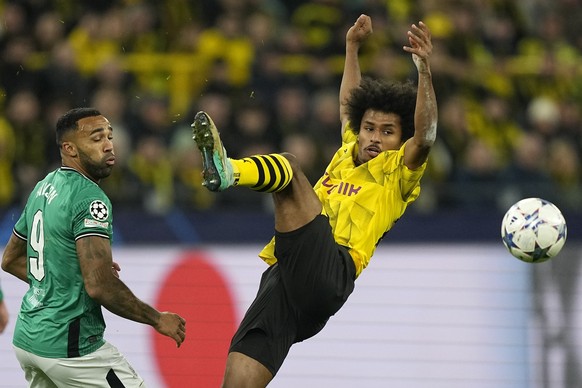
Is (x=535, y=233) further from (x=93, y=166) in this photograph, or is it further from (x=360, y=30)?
(x=93, y=166)

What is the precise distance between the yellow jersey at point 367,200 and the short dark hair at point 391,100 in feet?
1.20

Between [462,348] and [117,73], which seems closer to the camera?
[462,348]

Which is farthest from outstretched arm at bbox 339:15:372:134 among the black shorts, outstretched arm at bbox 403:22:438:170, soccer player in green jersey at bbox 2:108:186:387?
soccer player in green jersey at bbox 2:108:186:387

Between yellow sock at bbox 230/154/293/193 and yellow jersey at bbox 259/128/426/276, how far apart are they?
0.67 meters

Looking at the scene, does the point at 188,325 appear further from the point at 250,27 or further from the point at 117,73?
the point at 250,27

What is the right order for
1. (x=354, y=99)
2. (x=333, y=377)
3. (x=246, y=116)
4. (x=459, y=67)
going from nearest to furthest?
(x=354, y=99), (x=333, y=377), (x=246, y=116), (x=459, y=67)

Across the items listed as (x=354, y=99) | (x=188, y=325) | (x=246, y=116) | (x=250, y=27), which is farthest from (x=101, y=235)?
(x=250, y=27)

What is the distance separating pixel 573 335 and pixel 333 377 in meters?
2.30

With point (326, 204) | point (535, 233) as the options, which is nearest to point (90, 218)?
point (326, 204)

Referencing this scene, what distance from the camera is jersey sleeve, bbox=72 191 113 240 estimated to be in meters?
6.55

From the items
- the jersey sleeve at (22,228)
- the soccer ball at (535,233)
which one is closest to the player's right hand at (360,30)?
the soccer ball at (535,233)

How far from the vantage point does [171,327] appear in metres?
6.78

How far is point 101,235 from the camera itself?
6.58 m

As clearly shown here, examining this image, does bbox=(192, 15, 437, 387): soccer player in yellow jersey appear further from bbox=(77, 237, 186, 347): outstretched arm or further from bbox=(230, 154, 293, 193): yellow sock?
bbox=(77, 237, 186, 347): outstretched arm
